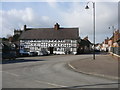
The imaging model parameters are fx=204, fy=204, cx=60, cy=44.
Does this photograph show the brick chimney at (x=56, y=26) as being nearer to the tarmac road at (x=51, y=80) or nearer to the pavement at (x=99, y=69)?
the pavement at (x=99, y=69)

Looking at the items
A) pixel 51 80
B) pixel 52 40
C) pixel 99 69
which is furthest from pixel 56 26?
pixel 51 80

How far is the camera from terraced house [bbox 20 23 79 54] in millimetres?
64062

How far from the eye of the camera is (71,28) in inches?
2709

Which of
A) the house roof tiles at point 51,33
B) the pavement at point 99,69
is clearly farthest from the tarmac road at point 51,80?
the house roof tiles at point 51,33

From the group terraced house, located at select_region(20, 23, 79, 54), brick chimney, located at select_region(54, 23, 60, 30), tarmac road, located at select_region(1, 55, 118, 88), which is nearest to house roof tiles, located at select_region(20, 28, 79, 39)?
terraced house, located at select_region(20, 23, 79, 54)

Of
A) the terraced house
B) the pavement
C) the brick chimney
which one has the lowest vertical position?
the pavement

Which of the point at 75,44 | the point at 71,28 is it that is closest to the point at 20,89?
the point at 75,44

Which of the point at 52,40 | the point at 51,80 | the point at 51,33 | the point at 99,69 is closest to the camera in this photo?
the point at 51,80

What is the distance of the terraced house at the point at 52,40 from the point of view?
6406 cm

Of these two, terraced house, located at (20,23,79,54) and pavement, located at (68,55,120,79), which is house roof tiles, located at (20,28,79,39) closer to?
terraced house, located at (20,23,79,54)

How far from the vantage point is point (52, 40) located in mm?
65500

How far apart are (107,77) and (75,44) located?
167ft

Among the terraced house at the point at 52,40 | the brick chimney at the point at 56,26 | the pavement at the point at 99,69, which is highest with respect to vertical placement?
the brick chimney at the point at 56,26

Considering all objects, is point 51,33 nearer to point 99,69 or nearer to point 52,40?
point 52,40
